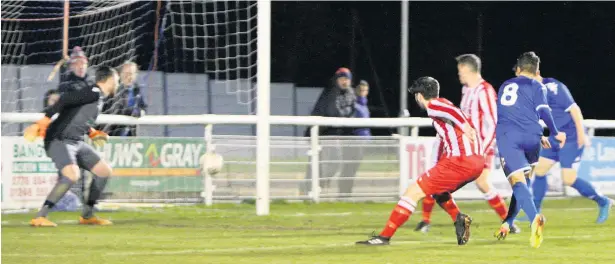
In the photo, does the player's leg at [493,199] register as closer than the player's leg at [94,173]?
Yes

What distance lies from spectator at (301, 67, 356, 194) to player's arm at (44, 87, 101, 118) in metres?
5.15

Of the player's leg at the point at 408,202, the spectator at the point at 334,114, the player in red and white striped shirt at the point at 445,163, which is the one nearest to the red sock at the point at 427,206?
the player in red and white striped shirt at the point at 445,163

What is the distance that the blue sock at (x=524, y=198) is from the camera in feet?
37.0

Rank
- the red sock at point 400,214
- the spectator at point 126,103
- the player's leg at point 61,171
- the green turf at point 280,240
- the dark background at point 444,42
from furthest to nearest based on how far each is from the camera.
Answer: the dark background at point 444,42
the spectator at point 126,103
the player's leg at point 61,171
the red sock at point 400,214
the green turf at point 280,240

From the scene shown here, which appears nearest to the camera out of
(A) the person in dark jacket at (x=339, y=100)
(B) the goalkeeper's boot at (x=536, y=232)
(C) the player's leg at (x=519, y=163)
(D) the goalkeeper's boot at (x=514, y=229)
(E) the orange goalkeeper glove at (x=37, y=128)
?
(B) the goalkeeper's boot at (x=536, y=232)

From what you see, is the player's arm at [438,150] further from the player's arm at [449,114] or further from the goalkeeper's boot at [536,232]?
the goalkeeper's boot at [536,232]

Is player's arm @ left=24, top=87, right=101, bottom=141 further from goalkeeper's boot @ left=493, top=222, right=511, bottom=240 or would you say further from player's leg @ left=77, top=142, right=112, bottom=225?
goalkeeper's boot @ left=493, top=222, right=511, bottom=240

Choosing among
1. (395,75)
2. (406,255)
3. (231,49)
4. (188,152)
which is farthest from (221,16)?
(395,75)

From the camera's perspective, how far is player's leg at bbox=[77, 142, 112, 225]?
1379cm

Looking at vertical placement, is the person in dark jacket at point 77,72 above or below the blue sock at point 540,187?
above

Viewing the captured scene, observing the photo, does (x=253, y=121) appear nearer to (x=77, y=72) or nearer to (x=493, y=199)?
(x=77, y=72)

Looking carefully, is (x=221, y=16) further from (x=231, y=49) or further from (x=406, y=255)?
(x=406, y=255)

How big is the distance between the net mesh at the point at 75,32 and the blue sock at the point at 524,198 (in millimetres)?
7220

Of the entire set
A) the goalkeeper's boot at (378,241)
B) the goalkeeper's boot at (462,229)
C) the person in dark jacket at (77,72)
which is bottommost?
the goalkeeper's boot at (378,241)
